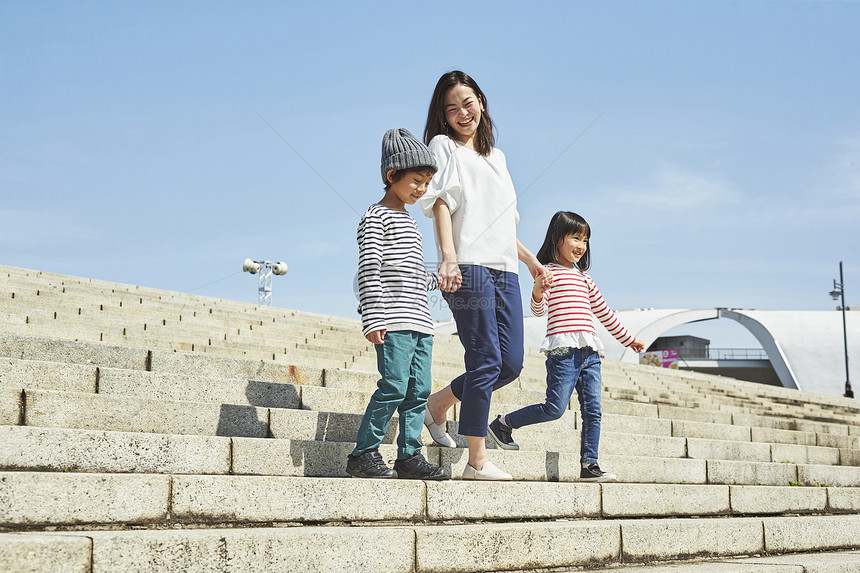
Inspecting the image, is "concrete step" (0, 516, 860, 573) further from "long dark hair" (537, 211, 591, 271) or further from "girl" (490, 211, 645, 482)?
"long dark hair" (537, 211, 591, 271)

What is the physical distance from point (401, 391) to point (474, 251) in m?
A: 0.79

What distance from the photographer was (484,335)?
3453 millimetres

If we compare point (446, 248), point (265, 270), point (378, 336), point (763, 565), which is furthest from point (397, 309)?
point (265, 270)

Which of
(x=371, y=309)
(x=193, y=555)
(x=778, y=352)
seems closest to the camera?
(x=193, y=555)

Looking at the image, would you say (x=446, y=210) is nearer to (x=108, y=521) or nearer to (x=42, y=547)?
(x=108, y=521)

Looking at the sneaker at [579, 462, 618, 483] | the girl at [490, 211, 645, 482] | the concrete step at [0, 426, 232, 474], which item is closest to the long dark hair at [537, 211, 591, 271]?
the girl at [490, 211, 645, 482]

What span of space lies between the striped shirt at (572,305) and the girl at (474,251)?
1.62 feet

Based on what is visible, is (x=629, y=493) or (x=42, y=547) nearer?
(x=42, y=547)

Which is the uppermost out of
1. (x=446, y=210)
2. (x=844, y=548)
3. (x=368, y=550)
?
(x=446, y=210)

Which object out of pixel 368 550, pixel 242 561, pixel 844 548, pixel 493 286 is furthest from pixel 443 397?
pixel 844 548

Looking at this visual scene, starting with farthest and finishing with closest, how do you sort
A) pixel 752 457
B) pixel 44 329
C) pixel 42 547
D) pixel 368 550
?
pixel 752 457
pixel 44 329
pixel 368 550
pixel 42 547

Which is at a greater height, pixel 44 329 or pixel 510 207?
pixel 510 207

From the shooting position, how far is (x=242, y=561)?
241 centimetres

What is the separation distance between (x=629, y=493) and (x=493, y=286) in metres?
1.42
